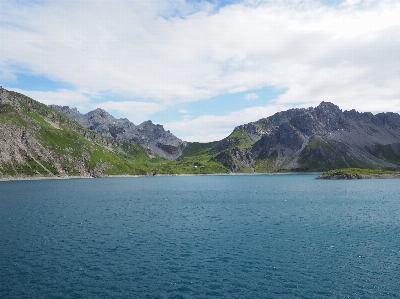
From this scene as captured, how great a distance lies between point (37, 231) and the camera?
242 feet

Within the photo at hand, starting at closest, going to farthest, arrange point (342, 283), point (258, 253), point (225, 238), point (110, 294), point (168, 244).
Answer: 1. point (110, 294)
2. point (342, 283)
3. point (258, 253)
4. point (168, 244)
5. point (225, 238)

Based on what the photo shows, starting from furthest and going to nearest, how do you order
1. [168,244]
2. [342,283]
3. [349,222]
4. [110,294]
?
[349,222] < [168,244] < [342,283] < [110,294]

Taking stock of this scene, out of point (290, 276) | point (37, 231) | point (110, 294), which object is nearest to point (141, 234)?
point (37, 231)

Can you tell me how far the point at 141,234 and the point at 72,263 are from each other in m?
22.7

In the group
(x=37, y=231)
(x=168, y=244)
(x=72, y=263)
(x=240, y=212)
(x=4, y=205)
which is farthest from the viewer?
(x=4, y=205)

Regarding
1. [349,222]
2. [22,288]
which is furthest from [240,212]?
[22,288]

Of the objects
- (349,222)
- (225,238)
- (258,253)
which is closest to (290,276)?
(258,253)

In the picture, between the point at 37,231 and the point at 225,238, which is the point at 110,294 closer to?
the point at 225,238

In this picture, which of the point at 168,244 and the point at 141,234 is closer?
the point at 168,244

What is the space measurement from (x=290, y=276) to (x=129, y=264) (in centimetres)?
2676

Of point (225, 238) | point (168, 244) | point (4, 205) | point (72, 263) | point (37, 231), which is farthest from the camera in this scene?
point (4, 205)

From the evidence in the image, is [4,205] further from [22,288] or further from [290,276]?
[290,276]

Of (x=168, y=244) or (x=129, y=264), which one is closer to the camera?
(x=129, y=264)

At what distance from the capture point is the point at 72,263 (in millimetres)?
51062
